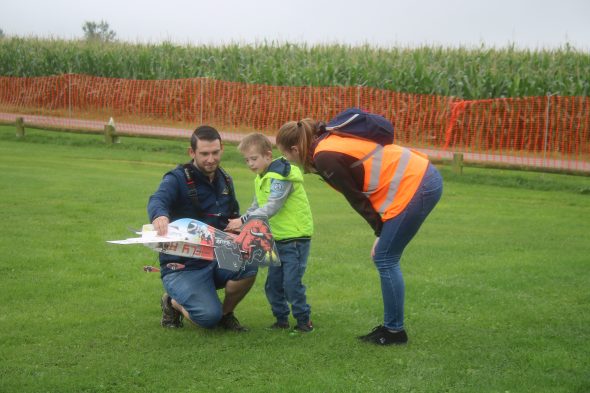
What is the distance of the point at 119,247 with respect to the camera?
9.36 m

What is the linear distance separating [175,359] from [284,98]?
19.2 metres

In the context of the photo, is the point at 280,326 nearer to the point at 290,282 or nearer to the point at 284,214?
the point at 290,282

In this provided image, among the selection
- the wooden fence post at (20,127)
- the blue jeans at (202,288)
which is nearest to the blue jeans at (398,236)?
the blue jeans at (202,288)

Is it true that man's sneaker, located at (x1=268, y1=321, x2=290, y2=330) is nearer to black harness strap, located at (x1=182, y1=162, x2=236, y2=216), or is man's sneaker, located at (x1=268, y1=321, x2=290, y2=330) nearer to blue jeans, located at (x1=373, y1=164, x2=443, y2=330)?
blue jeans, located at (x1=373, y1=164, x2=443, y2=330)

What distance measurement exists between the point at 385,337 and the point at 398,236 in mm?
776

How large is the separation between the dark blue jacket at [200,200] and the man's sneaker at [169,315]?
0.24 m

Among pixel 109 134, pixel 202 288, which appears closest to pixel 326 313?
pixel 202 288

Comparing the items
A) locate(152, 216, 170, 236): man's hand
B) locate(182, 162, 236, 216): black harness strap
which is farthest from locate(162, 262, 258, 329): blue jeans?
locate(152, 216, 170, 236): man's hand

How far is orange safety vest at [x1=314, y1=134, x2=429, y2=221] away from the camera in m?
5.64

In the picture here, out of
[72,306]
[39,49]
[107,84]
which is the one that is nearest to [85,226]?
[72,306]

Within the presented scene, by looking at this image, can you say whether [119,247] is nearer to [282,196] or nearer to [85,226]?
[85,226]

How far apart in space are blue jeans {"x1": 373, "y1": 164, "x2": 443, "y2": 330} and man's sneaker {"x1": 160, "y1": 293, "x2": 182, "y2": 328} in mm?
1631

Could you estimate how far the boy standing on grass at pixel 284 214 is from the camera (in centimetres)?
616

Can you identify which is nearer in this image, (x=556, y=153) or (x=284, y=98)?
(x=556, y=153)
